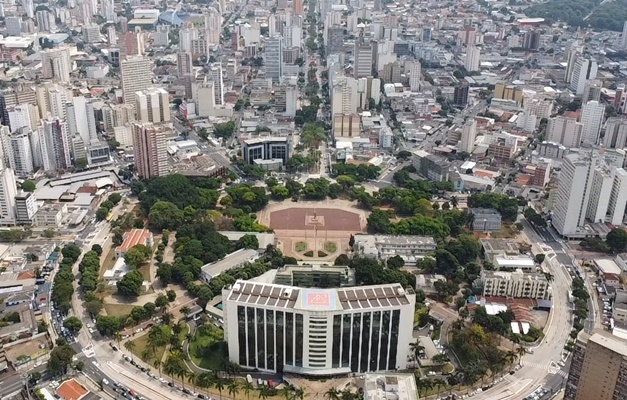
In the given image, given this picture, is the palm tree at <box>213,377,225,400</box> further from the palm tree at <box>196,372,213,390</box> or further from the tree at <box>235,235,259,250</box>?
the tree at <box>235,235,259,250</box>

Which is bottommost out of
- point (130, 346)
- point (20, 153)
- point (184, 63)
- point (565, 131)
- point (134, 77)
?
point (130, 346)

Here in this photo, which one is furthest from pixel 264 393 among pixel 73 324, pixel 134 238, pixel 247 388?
pixel 134 238

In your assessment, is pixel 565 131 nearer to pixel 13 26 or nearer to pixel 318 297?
pixel 318 297

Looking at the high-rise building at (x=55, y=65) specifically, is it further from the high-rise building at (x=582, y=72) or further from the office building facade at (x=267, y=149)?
the high-rise building at (x=582, y=72)

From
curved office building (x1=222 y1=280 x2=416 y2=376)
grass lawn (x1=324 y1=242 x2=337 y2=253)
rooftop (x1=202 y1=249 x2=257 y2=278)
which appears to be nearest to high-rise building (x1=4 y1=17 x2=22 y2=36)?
rooftop (x1=202 y1=249 x2=257 y2=278)

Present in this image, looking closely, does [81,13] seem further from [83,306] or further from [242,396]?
[242,396]

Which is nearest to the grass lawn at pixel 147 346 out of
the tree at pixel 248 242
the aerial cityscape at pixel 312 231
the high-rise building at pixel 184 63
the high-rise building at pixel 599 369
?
the aerial cityscape at pixel 312 231

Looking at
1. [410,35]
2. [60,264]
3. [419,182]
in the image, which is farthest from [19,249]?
[410,35]
